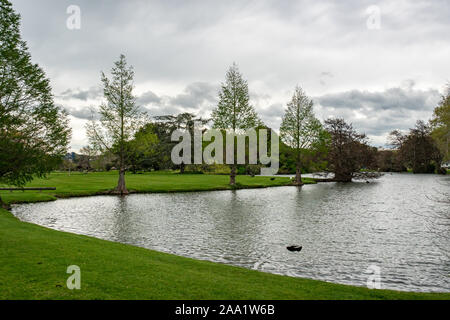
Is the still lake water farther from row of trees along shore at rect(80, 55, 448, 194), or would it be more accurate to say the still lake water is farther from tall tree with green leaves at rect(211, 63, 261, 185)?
tall tree with green leaves at rect(211, 63, 261, 185)

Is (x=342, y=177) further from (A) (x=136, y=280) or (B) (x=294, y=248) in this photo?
(A) (x=136, y=280)

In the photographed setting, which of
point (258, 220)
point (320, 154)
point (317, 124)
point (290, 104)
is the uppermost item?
point (290, 104)

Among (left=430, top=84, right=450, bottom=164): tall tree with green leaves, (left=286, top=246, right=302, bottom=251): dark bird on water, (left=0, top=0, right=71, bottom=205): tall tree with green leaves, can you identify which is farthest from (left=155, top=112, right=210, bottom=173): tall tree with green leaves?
(left=286, top=246, right=302, bottom=251): dark bird on water

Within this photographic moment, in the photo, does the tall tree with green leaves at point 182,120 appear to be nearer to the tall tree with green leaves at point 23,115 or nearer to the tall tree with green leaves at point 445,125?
the tall tree with green leaves at point 445,125

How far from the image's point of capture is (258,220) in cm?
2377

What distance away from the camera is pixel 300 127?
68.1 m

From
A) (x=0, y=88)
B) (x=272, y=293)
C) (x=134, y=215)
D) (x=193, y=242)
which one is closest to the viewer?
(x=272, y=293)

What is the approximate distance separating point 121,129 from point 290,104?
3861 centimetres

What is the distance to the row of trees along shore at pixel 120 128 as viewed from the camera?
23078 mm

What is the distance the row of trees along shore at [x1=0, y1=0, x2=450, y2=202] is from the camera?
75.7 ft

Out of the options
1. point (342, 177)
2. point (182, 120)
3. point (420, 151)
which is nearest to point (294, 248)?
point (342, 177)

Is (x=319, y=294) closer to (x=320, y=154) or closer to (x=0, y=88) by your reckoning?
(x=0, y=88)

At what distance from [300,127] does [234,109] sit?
733 inches

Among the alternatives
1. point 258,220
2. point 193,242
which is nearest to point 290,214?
point 258,220
